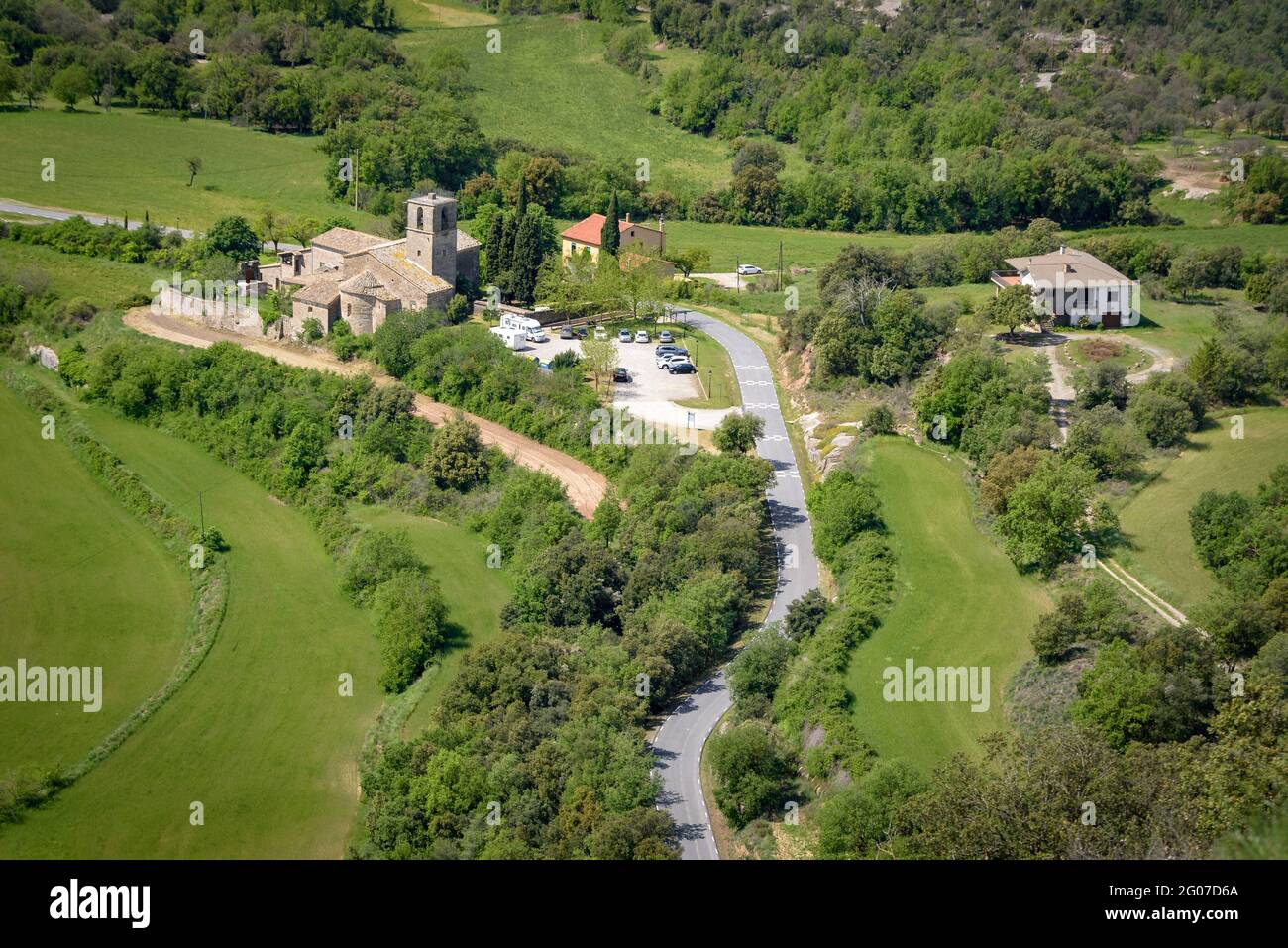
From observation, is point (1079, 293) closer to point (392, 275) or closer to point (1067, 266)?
point (1067, 266)

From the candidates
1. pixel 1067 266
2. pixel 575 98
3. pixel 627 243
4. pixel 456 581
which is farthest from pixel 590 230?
pixel 575 98

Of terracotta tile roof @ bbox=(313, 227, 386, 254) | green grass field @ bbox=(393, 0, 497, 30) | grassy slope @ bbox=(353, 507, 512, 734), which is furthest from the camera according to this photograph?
green grass field @ bbox=(393, 0, 497, 30)

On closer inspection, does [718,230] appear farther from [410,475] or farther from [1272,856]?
[1272,856]

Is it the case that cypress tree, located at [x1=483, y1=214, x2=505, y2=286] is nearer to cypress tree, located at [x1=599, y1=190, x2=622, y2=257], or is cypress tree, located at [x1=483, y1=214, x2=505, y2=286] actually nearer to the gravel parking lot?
the gravel parking lot

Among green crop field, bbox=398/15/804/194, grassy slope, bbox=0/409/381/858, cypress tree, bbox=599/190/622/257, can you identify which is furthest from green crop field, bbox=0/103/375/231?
grassy slope, bbox=0/409/381/858

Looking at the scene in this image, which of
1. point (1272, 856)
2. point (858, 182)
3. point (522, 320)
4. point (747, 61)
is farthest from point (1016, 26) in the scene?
point (1272, 856)
